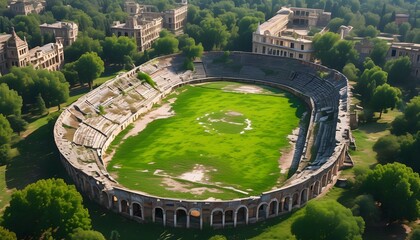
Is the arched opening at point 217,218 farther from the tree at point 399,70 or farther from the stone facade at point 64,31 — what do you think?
the stone facade at point 64,31

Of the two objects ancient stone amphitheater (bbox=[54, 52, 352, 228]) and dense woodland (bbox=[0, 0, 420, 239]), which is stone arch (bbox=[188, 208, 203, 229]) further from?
dense woodland (bbox=[0, 0, 420, 239])

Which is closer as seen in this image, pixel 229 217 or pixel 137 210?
pixel 229 217

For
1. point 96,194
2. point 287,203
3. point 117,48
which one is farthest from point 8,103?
point 287,203

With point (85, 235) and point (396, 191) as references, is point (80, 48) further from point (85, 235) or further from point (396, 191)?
point (396, 191)

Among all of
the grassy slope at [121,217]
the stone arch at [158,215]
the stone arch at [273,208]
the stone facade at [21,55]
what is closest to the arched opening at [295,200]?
the grassy slope at [121,217]

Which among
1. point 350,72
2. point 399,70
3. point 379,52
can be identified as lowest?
point 350,72

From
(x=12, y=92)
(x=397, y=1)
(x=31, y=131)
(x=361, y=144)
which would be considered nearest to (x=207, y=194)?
(x=361, y=144)

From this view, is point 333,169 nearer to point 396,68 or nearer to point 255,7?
point 396,68

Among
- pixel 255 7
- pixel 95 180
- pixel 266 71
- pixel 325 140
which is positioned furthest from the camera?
pixel 255 7
